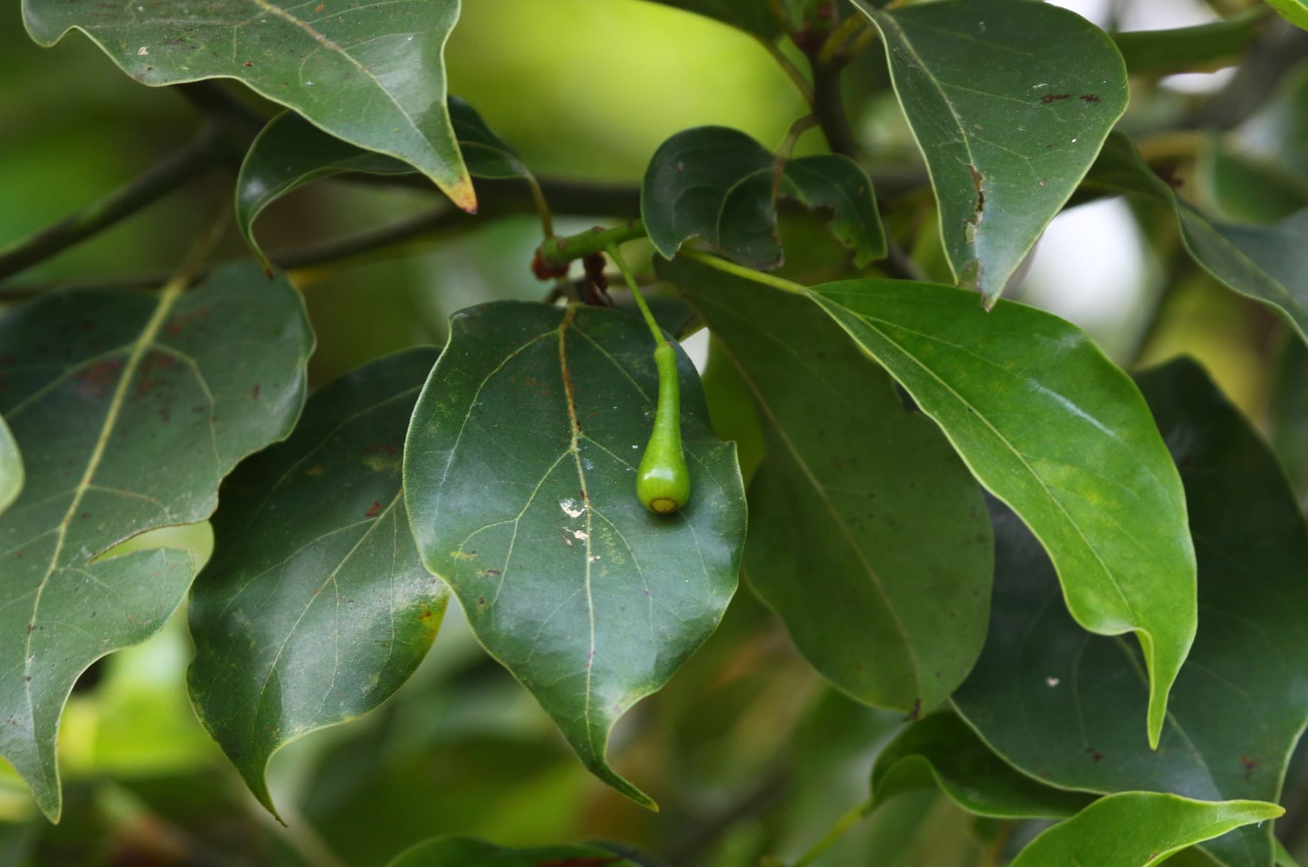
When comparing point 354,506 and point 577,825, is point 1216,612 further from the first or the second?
point 577,825

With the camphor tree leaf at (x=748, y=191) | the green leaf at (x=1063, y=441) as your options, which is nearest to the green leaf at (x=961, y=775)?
the green leaf at (x=1063, y=441)

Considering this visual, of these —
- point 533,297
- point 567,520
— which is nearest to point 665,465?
point 567,520

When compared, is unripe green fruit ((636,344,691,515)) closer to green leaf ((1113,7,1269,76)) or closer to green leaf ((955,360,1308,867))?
green leaf ((955,360,1308,867))

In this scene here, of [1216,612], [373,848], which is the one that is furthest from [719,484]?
[373,848]

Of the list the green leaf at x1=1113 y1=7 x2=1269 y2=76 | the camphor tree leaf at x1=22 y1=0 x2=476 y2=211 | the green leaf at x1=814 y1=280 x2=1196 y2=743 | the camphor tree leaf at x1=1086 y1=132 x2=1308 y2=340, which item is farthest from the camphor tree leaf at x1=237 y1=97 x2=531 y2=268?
the green leaf at x1=1113 y1=7 x2=1269 y2=76

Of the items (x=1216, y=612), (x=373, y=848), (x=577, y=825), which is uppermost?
(x=1216, y=612)

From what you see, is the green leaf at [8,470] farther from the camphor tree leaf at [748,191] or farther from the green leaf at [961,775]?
the green leaf at [961,775]
